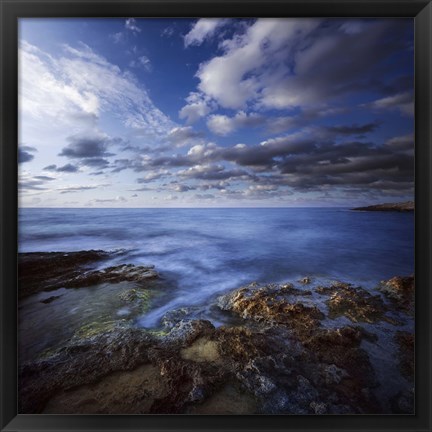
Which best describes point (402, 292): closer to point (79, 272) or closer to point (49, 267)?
point (79, 272)

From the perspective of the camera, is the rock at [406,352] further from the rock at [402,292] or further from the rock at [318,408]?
the rock at [318,408]

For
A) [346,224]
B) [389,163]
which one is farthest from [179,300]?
[389,163]

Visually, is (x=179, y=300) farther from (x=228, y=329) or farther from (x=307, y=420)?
(x=307, y=420)

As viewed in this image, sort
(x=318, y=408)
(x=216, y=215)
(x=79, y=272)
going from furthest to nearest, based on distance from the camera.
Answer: (x=216, y=215) → (x=79, y=272) → (x=318, y=408)

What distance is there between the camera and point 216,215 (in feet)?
5.87

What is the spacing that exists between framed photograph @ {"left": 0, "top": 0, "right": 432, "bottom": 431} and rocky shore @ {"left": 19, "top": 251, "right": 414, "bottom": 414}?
0.01 m

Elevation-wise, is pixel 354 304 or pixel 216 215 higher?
pixel 216 215

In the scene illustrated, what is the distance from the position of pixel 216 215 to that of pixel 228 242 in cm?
25

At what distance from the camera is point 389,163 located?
148 centimetres

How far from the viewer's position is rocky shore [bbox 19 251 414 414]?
1.27 metres

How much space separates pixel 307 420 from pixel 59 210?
2138 mm

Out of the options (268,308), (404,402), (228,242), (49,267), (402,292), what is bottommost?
(404,402)

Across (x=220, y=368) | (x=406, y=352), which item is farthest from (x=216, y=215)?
(x=406, y=352)
